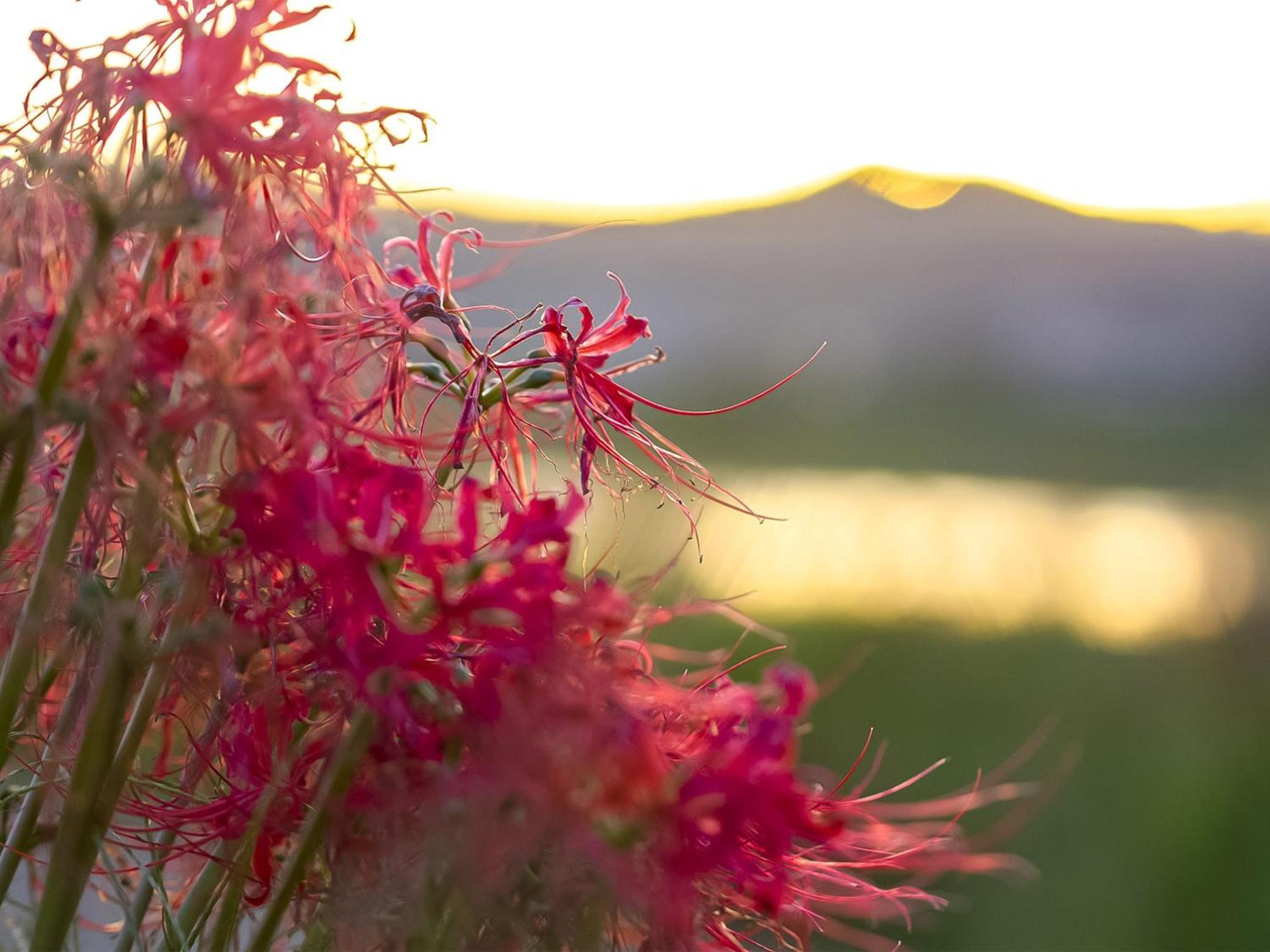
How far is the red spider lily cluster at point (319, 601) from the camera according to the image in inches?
12.8

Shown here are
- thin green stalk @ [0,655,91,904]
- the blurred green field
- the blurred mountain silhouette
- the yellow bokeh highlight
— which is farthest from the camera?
the blurred mountain silhouette

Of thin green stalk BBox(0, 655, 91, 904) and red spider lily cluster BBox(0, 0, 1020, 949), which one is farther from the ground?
red spider lily cluster BBox(0, 0, 1020, 949)

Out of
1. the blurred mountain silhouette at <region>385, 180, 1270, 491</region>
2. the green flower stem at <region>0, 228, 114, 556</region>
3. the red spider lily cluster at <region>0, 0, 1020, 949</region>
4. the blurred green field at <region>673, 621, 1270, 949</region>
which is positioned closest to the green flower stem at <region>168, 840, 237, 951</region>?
the red spider lily cluster at <region>0, 0, 1020, 949</region>

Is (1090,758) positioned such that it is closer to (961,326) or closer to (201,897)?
→ (201,897)

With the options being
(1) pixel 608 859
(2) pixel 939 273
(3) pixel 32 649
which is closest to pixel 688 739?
(1) pixel 608 859

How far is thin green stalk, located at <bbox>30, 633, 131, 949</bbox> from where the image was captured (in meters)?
0.35

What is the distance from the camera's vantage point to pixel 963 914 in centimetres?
151

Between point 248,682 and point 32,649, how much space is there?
6cm

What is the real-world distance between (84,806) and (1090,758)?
55.5 inches

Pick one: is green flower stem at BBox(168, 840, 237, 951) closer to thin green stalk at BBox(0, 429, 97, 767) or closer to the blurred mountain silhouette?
thin green stalk at BBox(0, 429, 97, 767)

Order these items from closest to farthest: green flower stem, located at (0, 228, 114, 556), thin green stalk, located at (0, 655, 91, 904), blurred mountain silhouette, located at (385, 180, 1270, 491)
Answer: green flower stem, located at (0, 228, 114, 556)
thin green stalk, located at (0, 655, 91, 904)
blurred mountain silhouette, located at (385, 180, 1270, 491)

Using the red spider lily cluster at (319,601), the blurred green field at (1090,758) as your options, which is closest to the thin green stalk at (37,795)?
the red spider lily cluster at (319,601)

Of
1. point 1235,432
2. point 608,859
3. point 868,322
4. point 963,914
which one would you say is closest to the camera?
point 608,859

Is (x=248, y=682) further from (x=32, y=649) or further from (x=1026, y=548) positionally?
(x=1026, y=548)
